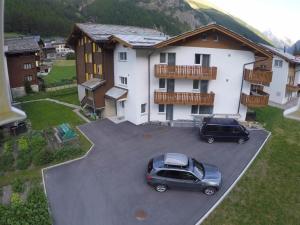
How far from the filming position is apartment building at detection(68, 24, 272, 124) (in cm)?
2341

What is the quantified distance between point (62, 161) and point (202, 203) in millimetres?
10847

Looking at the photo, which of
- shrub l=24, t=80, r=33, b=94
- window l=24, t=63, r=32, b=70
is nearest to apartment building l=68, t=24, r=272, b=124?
window l=24, t=63, r=32, b=70

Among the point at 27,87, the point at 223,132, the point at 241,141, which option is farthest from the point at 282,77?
the point at 27,87

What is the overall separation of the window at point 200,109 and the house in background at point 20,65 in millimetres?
31723

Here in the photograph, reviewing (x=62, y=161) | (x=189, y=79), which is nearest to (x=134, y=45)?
(x=189, y=79)

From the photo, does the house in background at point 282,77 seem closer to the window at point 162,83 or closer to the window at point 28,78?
the window at point 162,83

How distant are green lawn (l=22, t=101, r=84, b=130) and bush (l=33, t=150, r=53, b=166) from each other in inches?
329

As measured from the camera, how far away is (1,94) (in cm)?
305

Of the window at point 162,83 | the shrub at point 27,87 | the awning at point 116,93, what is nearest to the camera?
the awning at point 116,93

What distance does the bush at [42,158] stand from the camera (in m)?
17.1

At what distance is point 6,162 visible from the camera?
56.1 feet

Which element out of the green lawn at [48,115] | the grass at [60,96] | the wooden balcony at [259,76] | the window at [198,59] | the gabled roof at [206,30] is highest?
the gabled roof at [206,30]

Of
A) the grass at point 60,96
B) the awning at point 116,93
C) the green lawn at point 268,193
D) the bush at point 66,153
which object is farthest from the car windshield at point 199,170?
the grass at point 60,96

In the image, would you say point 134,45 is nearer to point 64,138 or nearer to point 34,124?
point 64,138
